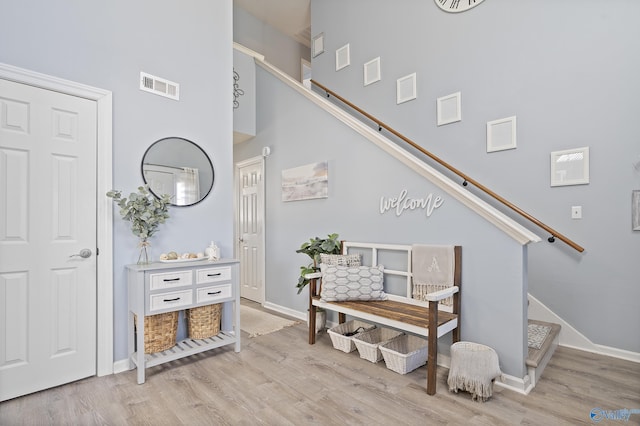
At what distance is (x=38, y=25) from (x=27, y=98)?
1.75 ft

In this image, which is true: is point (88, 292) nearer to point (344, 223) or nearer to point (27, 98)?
point (27, 98)

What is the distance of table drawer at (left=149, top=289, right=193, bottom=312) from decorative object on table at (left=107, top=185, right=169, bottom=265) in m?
0.34

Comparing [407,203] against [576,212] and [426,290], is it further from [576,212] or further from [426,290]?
[576,212]

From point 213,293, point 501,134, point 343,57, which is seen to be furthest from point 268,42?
point 213,293

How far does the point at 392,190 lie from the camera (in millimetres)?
3088

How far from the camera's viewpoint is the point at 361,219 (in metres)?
3.39

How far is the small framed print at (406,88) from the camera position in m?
4.02

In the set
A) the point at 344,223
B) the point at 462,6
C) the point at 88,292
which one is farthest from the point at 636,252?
the point at 88,292

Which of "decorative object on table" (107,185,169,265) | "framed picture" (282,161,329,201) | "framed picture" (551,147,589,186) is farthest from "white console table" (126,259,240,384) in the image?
"framed picture" (551,147,589,186)

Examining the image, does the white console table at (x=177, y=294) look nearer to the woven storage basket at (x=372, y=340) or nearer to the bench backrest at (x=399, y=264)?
the woven storage basket at (x=372, y=340)

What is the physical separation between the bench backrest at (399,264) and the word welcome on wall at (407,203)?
0.33 m

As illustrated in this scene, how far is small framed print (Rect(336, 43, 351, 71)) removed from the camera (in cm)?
481

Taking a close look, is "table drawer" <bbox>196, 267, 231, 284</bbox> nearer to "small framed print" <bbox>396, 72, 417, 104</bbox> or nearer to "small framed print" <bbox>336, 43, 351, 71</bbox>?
"small framed print" <bbox>396, 72, 417, 104</bbox>

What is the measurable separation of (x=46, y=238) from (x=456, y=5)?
4525 millimetres
